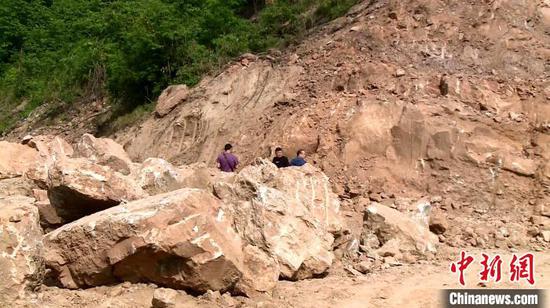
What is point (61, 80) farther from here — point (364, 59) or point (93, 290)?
point (93, 290)

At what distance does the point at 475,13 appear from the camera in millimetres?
11516

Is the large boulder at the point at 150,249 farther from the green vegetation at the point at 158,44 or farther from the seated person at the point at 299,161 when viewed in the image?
the green vegetation at the point at 158,44

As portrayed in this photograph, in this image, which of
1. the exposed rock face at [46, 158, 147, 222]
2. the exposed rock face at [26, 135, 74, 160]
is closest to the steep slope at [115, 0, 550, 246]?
the exposed rock face at [26, 135, 74, 160]

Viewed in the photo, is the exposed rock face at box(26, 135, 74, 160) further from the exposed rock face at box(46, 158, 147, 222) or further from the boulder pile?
the exposed rock face at box(46, 158, 147, 222)

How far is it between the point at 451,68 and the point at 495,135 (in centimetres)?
162

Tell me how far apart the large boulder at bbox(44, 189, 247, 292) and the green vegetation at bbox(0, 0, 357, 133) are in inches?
322

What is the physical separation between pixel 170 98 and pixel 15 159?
12.9 feet

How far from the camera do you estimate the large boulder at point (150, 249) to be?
544cm

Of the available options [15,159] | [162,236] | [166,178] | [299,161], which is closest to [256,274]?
[162,236]

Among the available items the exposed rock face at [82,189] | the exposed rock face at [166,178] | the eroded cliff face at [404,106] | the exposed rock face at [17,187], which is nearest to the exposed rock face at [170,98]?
the eroded cliff face at [404,106]

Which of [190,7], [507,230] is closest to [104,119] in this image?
[190,7]

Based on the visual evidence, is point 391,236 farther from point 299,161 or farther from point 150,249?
point 150,249

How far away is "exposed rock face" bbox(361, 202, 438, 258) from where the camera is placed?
24.4 feet

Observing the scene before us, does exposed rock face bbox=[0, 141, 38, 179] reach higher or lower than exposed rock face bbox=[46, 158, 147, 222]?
lower
